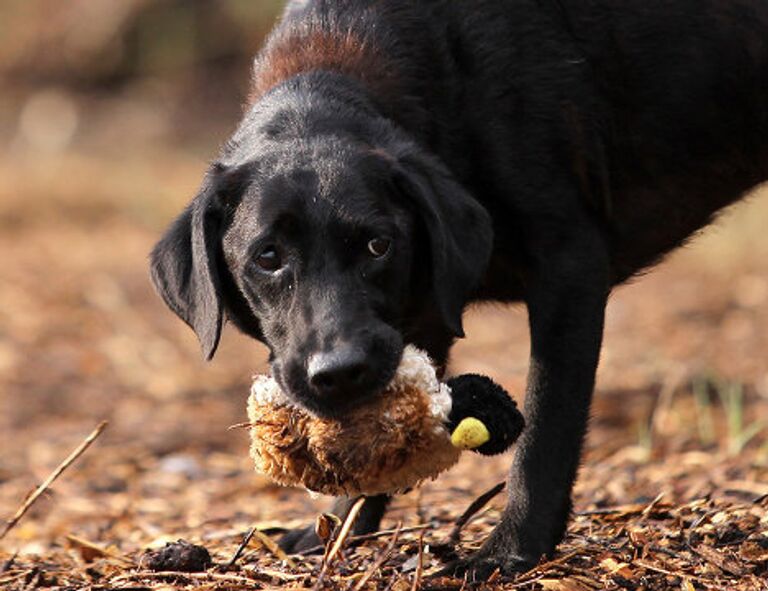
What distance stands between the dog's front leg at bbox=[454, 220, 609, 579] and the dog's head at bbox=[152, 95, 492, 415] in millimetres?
321

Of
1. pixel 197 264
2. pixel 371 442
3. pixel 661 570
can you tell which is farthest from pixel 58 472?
pixel 661 570

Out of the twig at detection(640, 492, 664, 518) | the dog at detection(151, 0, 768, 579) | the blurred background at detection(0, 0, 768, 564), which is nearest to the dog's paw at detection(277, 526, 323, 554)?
the dog at detection(151, 0, 768, 579)

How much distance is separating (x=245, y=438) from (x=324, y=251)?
3260 mm

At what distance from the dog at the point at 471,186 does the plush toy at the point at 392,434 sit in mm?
53

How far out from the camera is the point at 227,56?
15.9m

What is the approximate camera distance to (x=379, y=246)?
3.75 metres

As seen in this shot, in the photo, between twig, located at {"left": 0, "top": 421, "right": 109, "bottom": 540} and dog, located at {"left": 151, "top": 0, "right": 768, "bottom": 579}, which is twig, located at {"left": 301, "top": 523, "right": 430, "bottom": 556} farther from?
twig, located at {"left": 0, "top": 421, "right": 109, "bottom": 540}

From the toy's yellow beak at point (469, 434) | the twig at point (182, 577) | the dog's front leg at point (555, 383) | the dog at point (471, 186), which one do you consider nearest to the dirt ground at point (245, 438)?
the twig at point (182, 577)

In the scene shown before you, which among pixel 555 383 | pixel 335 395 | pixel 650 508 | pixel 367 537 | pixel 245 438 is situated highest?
pixel 335 395

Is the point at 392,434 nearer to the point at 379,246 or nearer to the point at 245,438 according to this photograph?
the point at 379,246

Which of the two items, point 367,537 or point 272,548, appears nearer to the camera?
point 367,537

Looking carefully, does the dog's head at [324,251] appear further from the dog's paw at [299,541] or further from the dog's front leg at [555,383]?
the dog's paw at [299,541]

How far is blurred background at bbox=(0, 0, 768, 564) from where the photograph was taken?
219 inches

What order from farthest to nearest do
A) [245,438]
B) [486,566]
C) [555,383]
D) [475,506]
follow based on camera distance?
1. [245,438]
2. [555,383]
3. [475,506]
4. [486,566]
